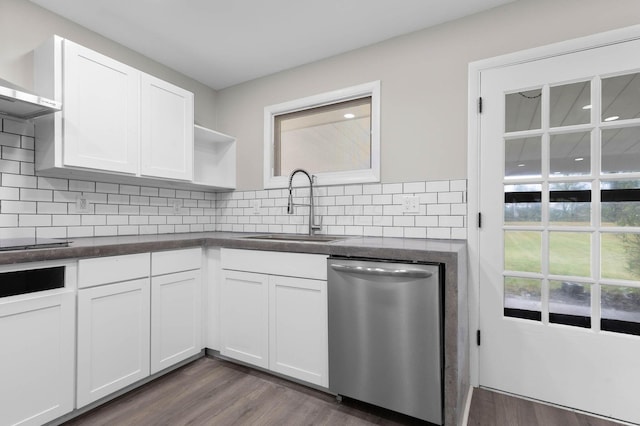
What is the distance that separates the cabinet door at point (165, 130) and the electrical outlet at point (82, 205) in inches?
17.4

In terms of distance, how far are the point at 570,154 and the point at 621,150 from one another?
209 mm

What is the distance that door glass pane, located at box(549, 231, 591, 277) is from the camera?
1.67 metres

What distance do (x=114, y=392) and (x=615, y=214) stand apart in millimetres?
2946

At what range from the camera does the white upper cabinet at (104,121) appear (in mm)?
1720

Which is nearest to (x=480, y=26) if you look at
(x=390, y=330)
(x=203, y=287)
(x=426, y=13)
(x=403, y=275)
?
(x=426, y=13)

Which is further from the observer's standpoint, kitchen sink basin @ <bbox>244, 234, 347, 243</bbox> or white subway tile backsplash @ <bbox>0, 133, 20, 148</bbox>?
kitchen sink basin @ <bbox>244, 234, 347, 243</bbox>

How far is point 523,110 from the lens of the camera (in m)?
1.83

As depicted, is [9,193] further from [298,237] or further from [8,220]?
[298,237]

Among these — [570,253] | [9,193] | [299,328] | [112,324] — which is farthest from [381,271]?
[9,193]

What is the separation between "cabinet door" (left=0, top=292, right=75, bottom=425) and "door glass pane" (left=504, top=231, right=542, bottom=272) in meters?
2.46

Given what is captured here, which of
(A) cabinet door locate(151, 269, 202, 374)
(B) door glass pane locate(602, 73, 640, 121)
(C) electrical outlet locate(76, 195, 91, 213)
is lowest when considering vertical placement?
(A) cabinet door locate(151, 269, 202, 374)

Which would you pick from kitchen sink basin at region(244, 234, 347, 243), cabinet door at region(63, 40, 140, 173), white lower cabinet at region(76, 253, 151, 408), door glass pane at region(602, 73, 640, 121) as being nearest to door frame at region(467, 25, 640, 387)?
door glass pane at region(602, 73, 640, 121)

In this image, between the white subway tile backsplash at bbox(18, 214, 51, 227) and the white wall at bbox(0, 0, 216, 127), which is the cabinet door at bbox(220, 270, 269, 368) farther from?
the white wall at bbox(0, 0, 216, 127)

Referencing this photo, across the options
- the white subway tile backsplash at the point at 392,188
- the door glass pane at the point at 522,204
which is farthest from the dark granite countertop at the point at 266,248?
the white subway tile backsplash at the point at 392,188
